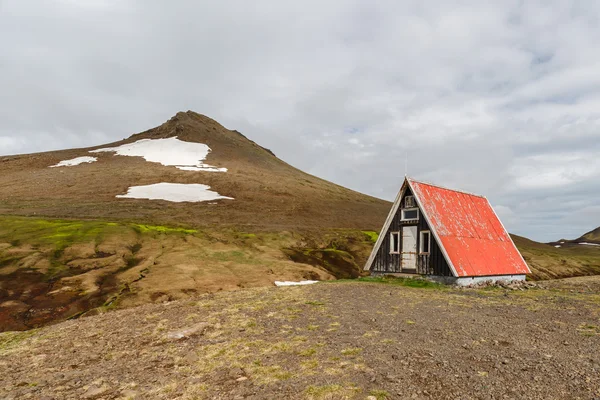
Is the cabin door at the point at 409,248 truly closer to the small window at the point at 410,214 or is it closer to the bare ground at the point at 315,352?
the small window at the point at 410,214

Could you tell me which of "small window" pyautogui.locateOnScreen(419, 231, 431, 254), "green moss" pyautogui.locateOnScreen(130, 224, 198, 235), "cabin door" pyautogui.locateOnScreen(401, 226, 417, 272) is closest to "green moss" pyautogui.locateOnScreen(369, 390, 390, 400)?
"small window" pyautogui.locateOnScreen(419, 231, 431, 254)

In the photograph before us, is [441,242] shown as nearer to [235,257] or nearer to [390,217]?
[390,217]

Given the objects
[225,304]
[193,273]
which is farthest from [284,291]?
[193,273]

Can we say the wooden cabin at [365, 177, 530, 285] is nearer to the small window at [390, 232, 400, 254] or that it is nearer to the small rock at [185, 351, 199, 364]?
the small window at [390, 232, 400, 254]

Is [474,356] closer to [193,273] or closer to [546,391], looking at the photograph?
[546,391]

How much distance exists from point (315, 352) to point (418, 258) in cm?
1901

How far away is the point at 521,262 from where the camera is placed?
3238 centimetres

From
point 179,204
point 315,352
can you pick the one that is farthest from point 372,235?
point 315,352

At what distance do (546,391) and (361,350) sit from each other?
15.4 ft

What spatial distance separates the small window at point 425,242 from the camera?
27672 mm

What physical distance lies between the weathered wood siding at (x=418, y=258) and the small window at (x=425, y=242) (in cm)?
23

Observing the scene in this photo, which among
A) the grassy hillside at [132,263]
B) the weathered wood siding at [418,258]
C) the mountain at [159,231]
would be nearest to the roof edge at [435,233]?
the weathered wood siding at [418,258]

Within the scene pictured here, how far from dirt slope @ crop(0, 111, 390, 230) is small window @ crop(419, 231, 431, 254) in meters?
22.5

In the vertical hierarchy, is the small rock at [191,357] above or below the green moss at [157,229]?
below
